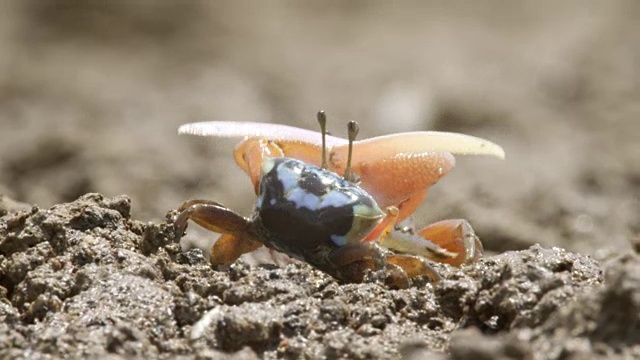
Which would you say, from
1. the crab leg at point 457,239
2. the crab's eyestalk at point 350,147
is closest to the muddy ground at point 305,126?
the crab leg at point 457,239

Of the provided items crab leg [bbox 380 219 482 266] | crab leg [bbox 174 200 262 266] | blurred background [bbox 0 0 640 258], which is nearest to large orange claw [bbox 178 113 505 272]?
crab leg [bbox 380 219 482 266]

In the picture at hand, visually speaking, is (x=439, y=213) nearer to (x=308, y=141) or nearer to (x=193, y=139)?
(x=193, y=139)

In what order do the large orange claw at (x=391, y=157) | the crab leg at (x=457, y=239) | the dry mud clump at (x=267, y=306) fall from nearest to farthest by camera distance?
the dry mud clump at (x=267, y=306) < the large orange claw at (x=391, y=157) < the crab leg at (x=457, y=239)

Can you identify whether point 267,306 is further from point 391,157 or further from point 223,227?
point 391,157

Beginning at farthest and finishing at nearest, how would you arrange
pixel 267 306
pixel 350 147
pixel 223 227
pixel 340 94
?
pixel 340 94 < pixel 350 147 < pixel 223 227 < pixel 267 306

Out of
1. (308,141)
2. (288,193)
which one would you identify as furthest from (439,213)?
(288,193)

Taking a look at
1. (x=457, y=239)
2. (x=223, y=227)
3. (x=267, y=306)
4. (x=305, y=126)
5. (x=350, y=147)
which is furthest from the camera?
(x=305, y=126)

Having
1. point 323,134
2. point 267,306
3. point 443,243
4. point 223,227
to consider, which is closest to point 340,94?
point 443,243

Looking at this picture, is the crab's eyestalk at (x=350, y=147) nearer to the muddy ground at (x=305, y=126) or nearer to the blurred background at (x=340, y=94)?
the muddy ground at (x=305, y=126)
